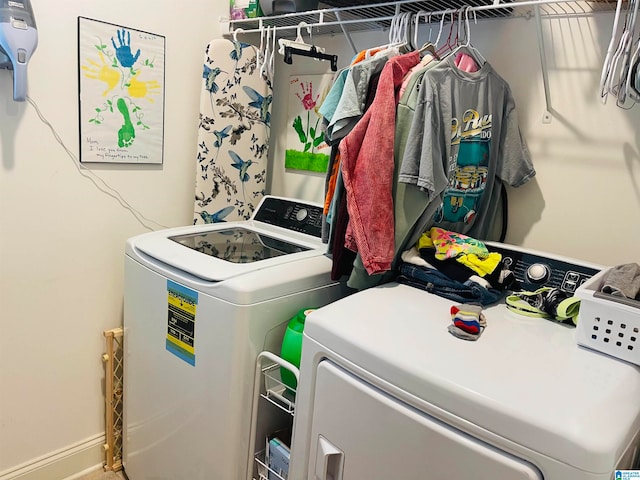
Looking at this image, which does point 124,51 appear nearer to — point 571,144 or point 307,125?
point 307,125

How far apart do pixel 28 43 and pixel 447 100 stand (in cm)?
130

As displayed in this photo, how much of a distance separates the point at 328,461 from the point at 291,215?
3.57 ft

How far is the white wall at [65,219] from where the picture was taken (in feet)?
5.57

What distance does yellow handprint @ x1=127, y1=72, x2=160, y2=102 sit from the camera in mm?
1902

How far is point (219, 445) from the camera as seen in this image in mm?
1434

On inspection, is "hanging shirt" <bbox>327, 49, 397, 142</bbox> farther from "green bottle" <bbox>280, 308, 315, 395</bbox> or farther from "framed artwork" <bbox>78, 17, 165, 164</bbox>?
"framed artwork" <bbox>78, 17, 165, 164</bbox>

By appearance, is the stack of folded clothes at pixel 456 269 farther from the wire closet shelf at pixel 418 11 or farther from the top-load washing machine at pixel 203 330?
the wire closet shelf at pixel 418 11

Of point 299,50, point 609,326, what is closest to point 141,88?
point 299,50

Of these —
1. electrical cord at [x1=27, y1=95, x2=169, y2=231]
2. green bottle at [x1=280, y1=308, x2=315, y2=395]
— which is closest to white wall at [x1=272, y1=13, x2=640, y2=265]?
green bottle at [x1=280, y1=308, x2=315, y2=395]

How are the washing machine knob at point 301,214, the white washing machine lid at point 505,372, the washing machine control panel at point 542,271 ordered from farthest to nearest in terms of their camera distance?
the washing machine knob at point 301,214
the washing machine control panel at point 542,271
the white washing machine lid at point 505,372

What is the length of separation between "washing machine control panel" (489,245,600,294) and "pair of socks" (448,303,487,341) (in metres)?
0.30

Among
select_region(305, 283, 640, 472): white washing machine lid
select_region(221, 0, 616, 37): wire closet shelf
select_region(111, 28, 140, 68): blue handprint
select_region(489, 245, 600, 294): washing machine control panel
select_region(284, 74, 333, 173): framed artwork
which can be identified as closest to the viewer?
select_region(305, 283, 640, 472): white washing machine lid

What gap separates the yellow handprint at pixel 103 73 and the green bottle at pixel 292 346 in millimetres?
1157

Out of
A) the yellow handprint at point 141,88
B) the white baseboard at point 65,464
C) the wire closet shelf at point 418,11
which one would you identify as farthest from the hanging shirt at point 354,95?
the white baseboard at point 65,464
